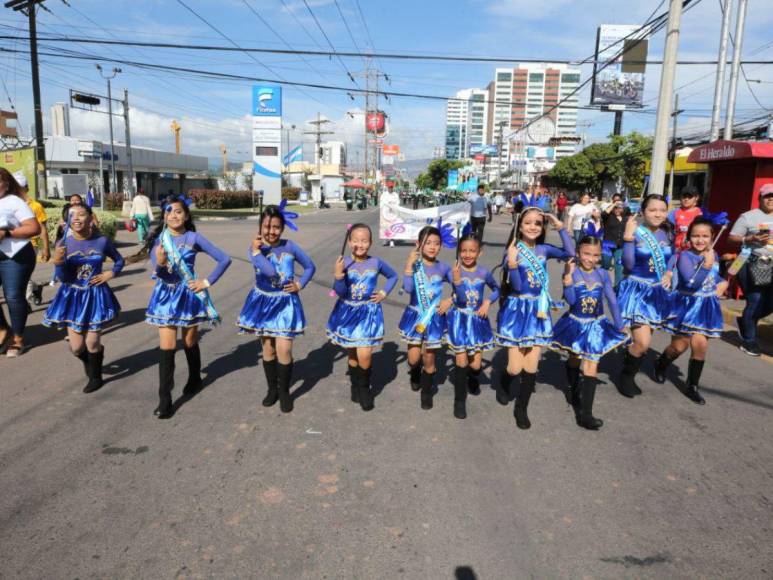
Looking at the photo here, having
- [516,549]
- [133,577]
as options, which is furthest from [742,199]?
[133,577]

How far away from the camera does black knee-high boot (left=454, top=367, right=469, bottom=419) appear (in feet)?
15.5

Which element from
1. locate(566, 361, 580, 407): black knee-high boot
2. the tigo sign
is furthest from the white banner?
the tigo sign

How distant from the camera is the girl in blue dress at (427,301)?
4.74 meters

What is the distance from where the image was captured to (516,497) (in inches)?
138

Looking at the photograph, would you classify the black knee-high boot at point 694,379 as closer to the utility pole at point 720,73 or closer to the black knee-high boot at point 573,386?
the black knee-high boot at point 573,386

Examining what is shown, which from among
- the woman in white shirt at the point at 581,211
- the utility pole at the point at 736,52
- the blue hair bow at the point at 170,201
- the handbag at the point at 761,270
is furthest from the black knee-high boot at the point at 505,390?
the utility pole at the point at 736,52

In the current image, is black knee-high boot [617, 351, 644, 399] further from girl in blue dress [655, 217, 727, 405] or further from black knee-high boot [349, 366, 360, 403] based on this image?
black knee-high boot [349, 366, 360, 403]

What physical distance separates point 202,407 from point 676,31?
34.9 ft

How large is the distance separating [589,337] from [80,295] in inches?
181

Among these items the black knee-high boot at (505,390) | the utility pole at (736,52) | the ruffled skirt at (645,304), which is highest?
the utility pole at (736,52)

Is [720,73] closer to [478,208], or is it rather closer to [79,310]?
[478,208]

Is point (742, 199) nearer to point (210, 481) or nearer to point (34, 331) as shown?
point (210, 481)

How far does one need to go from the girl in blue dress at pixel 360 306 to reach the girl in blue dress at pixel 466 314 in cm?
58

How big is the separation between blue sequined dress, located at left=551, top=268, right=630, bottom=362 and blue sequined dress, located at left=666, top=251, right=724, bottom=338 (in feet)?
3.22
